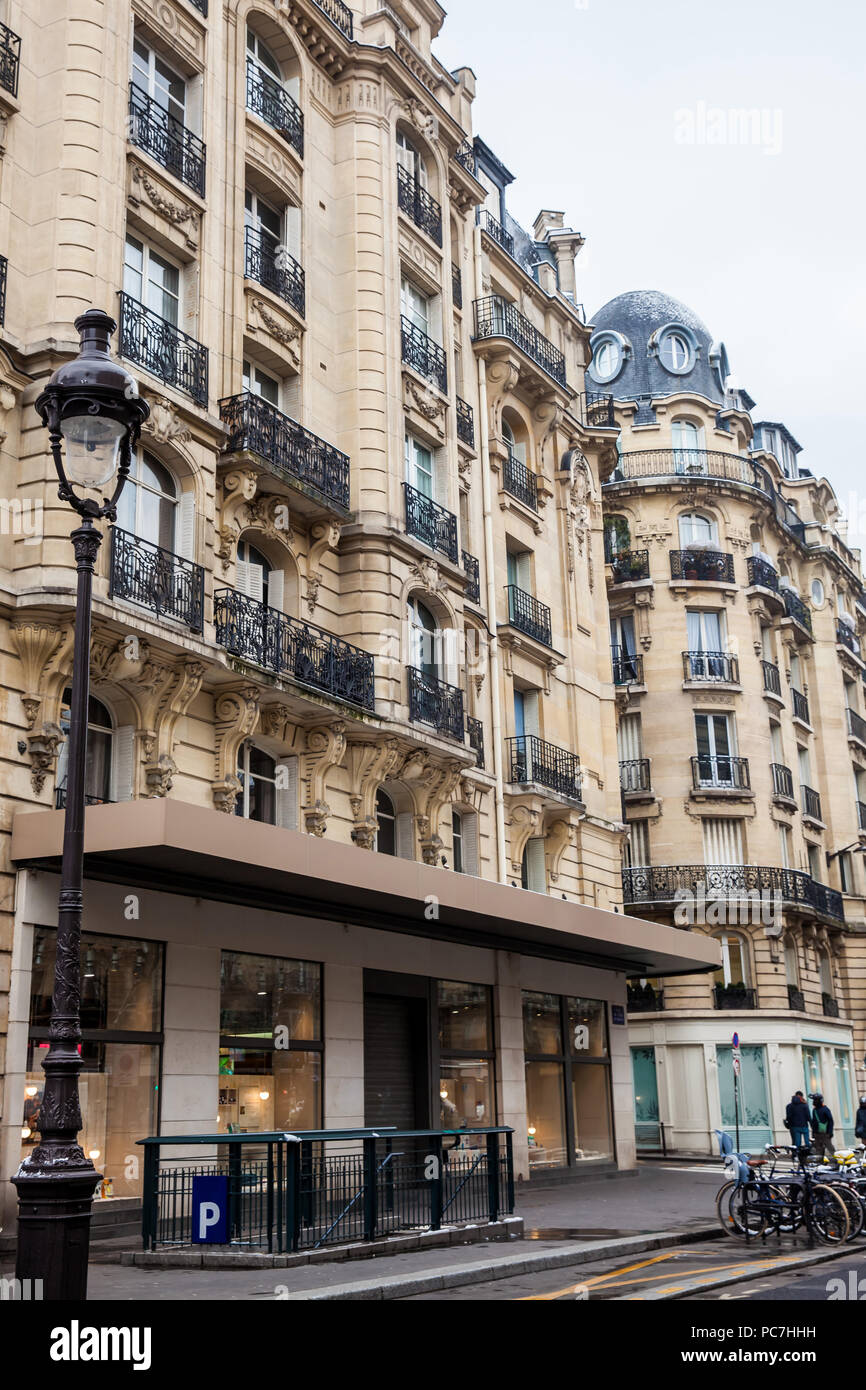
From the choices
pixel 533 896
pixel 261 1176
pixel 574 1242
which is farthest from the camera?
pixel 533 896

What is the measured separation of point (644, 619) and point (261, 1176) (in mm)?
31446

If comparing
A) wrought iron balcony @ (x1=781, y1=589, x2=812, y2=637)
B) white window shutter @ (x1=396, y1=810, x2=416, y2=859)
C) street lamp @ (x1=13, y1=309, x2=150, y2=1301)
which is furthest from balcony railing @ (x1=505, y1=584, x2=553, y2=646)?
street lamp @ (x1=13, y1=309, x2=150, y2=1301)

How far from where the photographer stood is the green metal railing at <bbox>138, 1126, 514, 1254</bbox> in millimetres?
13008

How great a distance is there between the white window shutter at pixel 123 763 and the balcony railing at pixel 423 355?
10.5 m

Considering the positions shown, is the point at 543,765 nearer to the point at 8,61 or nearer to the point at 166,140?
the point at 166,140

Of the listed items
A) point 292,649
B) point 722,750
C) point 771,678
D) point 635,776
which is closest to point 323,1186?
point 292,649

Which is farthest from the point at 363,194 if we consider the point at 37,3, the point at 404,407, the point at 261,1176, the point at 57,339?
the point at 261,1176

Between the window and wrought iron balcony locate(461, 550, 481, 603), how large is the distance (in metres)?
8.37

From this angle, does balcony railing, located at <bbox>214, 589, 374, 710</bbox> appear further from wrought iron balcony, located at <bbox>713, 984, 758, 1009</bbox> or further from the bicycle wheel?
wrought iron balcony, located at <bbox>713, 984, 758, 1009</bbox>

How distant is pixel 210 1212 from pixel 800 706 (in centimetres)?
3783

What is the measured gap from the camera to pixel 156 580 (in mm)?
17641

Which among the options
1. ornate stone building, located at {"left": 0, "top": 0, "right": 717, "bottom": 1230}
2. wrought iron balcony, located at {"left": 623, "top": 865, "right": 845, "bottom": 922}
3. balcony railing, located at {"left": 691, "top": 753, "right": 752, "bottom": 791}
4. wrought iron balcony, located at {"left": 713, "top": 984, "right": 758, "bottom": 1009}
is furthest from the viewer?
balcony railing, located at {"left": 691, "top": 753, "right": 752, "bottom": 791}

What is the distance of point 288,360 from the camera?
2192 centimetres

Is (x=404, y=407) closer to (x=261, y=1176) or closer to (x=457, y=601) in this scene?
(x=457, y=601)
